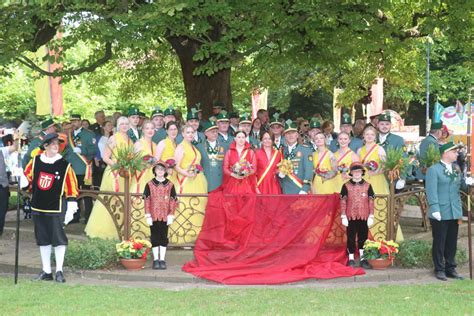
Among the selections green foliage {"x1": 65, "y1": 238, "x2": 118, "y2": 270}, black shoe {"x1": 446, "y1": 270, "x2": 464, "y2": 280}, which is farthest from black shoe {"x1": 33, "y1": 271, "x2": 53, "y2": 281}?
black shoe {"x1": 446, "y1": 270, "x2": 464, "y2": 280}

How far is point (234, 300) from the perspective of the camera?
895 centimetres

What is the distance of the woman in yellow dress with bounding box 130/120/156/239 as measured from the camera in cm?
1170

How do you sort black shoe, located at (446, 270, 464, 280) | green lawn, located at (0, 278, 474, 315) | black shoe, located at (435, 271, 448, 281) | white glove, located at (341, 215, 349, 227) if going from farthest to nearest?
1. white glove, located at (341, 215, 349, 227)
2. black shoe, located at (446, 270, 464, 280)
3. black shoe, located at (435, 271, 448, 281)
4. green lawn, located at (0, 278, 474, 315)

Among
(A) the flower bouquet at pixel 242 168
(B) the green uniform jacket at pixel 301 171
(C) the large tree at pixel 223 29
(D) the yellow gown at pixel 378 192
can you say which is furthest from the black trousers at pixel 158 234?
(C) the large tree at pixel 223 29

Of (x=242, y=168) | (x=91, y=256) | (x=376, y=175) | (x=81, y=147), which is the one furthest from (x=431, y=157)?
(x=81, y=147)

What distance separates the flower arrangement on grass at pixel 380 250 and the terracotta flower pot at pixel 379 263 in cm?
4

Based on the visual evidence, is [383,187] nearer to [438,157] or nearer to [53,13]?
[438,157]

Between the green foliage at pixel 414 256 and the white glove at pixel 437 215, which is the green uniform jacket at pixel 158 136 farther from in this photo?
the white glove at pixel 437 215

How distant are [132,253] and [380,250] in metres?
3.48

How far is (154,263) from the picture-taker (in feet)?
36.7

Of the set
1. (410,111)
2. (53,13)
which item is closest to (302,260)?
(53,13)

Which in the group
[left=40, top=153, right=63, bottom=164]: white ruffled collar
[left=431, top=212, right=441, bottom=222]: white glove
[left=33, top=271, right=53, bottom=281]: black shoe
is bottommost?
[left=33, top=271, right=53, bottom=281]: black shoe

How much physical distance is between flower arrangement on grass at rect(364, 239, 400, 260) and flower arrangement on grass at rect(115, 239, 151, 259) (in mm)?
3102

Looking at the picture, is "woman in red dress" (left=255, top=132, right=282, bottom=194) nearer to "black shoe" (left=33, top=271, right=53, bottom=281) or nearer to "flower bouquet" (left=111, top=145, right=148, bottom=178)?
"flower bouquet" (left=111, top=145, right=148, bottom=178)
